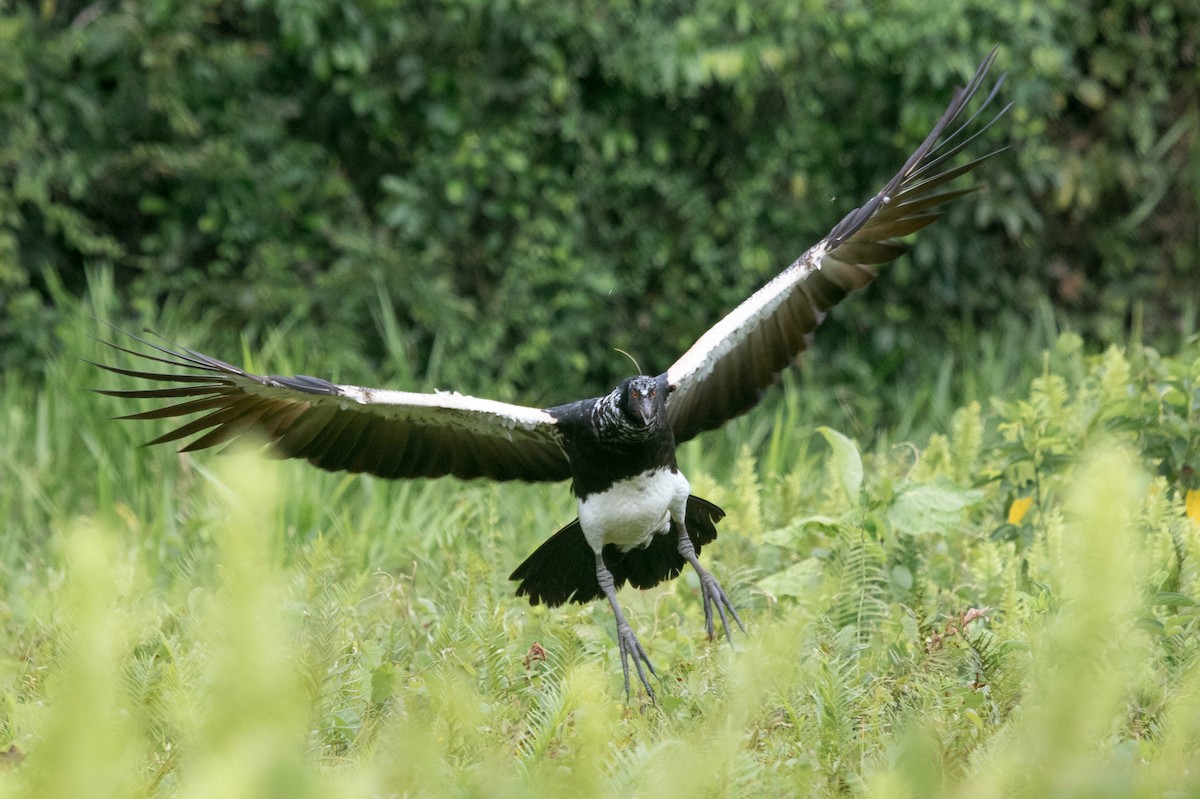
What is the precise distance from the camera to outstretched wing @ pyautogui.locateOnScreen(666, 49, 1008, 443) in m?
4.07

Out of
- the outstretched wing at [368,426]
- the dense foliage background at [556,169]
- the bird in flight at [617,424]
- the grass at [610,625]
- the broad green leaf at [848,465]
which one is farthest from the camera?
the dense foliage background at [556,169]

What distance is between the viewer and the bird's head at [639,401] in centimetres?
379

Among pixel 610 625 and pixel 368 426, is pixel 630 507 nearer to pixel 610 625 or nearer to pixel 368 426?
pixel 610 625

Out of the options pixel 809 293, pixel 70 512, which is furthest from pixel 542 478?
pixel 70 512

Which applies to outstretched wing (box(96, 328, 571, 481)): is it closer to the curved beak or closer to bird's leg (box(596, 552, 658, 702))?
the curved beak

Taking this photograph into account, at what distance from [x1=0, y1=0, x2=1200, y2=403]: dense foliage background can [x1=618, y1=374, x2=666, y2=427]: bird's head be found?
3.33 m

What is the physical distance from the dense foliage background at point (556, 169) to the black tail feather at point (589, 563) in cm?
303

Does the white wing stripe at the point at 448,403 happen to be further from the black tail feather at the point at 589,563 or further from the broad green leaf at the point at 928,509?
the broad green leaf at the point at 928,509

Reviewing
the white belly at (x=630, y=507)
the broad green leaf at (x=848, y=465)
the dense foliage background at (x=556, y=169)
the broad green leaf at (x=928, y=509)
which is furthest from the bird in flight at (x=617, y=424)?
the dense foliage background at (x=556, y=169)

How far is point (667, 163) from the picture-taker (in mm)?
7836

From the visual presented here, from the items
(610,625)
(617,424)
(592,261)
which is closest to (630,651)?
(610,625)

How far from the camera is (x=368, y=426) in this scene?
406 centimetres

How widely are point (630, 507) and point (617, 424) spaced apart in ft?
0.88

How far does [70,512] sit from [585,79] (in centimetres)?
367
